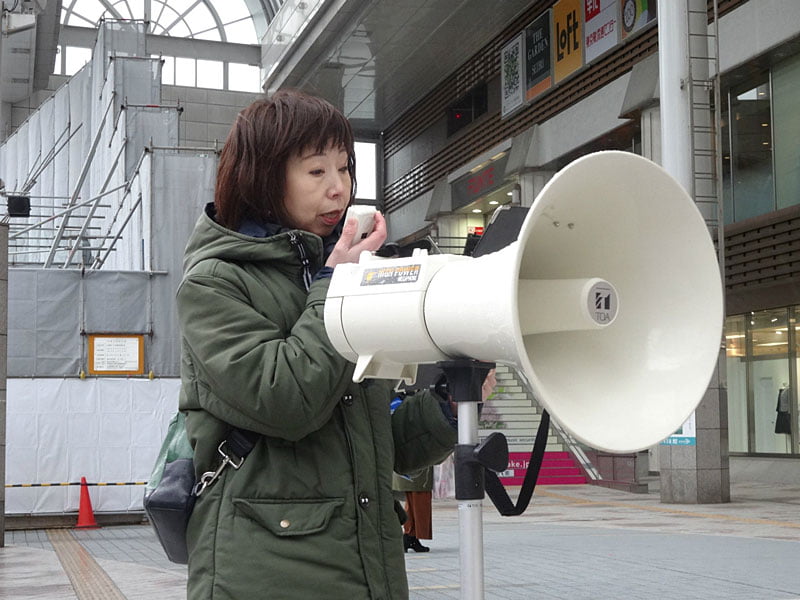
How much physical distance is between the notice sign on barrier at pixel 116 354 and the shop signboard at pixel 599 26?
36.7 ft

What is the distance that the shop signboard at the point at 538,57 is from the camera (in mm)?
23453

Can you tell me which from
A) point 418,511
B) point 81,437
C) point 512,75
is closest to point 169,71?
point 512,75

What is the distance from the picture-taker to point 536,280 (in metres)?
1.71

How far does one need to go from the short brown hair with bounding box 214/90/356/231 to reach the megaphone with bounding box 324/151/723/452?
30 centimetres

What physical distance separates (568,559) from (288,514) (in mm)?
7005

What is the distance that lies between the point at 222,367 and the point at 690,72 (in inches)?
556

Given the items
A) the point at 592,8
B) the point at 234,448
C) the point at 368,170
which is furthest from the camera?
the point at 368,170

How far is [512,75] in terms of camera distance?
2531 cm

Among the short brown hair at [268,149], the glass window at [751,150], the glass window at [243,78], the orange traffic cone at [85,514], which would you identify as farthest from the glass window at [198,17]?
the short brown hair at [268,149]

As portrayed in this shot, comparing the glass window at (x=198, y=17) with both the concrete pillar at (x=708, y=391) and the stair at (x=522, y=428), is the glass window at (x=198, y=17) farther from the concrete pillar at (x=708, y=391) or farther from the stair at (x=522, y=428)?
A: the concrete pillar at (x=708, y=391)

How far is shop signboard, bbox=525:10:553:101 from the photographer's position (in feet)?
76.9

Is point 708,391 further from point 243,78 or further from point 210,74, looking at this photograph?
point 243,78

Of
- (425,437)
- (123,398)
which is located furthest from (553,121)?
(425,437)

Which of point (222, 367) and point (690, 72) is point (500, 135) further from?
point (222, 367)
